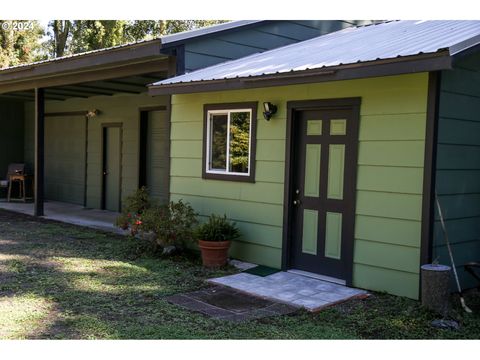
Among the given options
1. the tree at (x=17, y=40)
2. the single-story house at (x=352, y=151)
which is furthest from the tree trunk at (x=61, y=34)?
the single-story house at (x=352, y=151)

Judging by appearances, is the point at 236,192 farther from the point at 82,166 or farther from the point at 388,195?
the point at 82,166

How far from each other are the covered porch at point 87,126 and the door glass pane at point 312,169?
99.8 inches

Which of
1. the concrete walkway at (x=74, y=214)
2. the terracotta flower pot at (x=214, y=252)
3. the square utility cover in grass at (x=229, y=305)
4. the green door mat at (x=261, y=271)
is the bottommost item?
the square utility cover in grass at (x=229, y=305)

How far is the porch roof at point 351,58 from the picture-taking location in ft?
15.2

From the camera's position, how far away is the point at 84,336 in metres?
4.12

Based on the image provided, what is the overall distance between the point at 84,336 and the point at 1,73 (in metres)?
8.58

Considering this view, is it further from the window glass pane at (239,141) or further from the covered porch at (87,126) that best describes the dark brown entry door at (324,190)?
the covered porch at (87,126)

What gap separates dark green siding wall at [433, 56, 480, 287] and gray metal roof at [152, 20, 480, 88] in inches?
19.3

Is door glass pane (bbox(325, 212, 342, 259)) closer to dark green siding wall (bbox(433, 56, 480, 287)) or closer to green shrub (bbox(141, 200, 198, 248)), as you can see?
dark green siding wall (bbox(433, 56, 480, 287))

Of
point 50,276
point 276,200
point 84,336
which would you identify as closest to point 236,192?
point 276,200

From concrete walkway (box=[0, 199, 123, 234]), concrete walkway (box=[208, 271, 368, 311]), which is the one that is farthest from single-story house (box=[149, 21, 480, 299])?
concrete walkway (box=[0, 199, 123, 234])

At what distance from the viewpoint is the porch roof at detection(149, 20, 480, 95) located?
15.2 ft

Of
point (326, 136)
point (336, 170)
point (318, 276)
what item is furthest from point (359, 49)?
point (318, 276)

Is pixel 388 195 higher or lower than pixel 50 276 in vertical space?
higher
